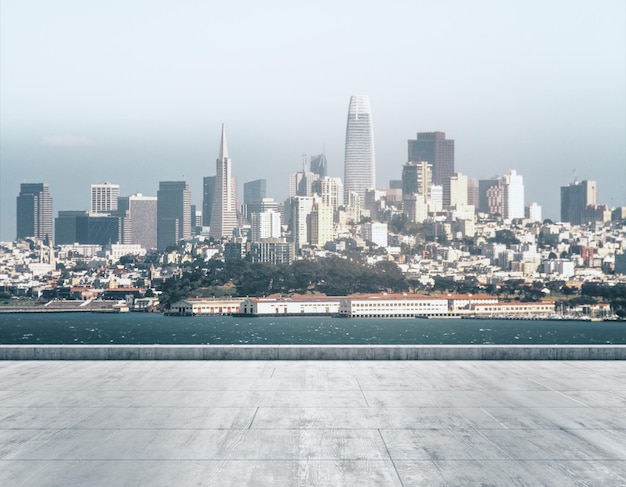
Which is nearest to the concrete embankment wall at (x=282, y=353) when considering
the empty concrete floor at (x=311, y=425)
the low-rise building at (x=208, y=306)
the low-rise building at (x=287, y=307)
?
the empty concrete floor at (x=311, y=425)

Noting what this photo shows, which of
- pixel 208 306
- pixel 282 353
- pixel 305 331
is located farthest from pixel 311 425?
pixel 208 306

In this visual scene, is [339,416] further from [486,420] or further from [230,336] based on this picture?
[230,336]

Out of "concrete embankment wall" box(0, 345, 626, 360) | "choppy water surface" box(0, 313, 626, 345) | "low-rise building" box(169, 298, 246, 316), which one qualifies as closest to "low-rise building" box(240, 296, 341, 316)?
"low-rise building" box(169, 298, 246, 316)

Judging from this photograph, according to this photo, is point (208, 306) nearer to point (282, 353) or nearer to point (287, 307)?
point (287, 307)

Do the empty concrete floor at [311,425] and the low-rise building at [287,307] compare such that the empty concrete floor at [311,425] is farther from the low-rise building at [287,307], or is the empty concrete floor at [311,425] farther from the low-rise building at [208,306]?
the low-rise building at [208,306]

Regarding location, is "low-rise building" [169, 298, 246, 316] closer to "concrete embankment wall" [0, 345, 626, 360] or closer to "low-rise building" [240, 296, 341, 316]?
"low-rise building" [240, 296, 341, 316]
